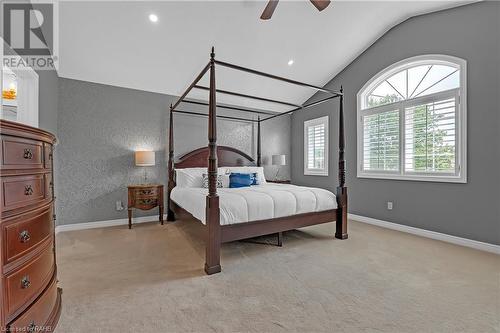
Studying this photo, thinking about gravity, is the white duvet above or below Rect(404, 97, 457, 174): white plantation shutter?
below

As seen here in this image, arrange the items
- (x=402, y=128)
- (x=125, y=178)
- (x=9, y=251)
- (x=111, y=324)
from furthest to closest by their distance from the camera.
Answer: (x=125, y=178) < (x=402, y=128) < (x=111, y=324) < (x=9, y=251)

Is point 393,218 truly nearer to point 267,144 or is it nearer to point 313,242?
point 313,242

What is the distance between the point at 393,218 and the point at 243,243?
8.62ft

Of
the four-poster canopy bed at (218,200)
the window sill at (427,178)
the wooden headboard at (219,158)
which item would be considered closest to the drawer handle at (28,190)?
the four-poster canopy bed at (218,200)

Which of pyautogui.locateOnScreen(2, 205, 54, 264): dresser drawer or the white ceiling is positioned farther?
the white ceiling

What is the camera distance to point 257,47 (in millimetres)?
4012

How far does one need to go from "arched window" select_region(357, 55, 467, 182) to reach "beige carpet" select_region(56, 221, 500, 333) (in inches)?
46.8

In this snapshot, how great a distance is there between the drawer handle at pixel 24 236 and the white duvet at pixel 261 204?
1471 millimetres

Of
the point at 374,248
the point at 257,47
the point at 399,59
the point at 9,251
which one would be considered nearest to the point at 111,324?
the point at 9,251

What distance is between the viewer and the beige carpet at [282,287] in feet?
5.23

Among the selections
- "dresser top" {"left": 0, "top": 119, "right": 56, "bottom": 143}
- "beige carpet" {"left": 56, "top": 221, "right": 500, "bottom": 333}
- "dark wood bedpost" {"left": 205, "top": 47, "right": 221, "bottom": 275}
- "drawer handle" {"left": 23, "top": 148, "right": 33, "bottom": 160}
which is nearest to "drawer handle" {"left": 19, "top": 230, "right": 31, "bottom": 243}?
"drawer handle" {"left": 23, "top": 148, "right": 33, "bottom": 160}

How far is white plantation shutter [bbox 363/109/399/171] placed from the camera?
4.02 m

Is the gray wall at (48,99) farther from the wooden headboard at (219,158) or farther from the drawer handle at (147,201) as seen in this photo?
the wooden headboard at (219,158)

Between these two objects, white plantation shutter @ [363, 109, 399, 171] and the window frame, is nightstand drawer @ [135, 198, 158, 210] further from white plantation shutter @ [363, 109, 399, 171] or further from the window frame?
white plantation shutter @ [363, 109, 399, 171]
